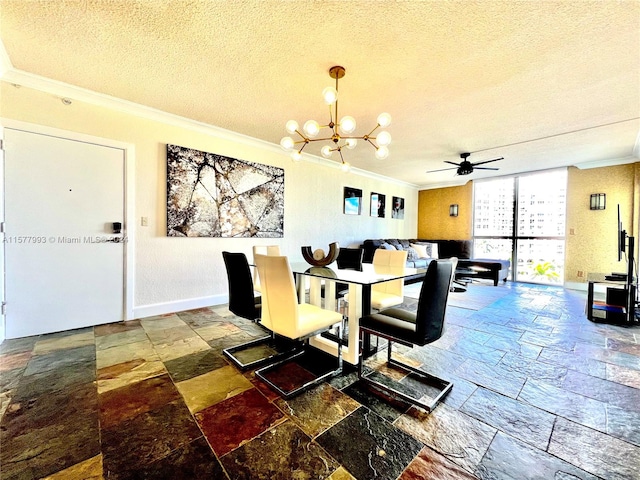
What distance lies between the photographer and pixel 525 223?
6031 mm

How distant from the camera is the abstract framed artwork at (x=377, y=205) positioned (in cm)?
633

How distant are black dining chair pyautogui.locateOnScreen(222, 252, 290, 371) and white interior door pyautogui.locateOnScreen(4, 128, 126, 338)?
170cm

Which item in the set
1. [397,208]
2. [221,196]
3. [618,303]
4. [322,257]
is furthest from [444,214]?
[221,196]

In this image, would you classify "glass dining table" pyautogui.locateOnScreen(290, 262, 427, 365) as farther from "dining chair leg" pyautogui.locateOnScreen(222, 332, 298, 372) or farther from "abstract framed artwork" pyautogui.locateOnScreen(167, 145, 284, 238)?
"abstract framed artwork" pyautogui.locateOnScreen(167, 145, 284, 238)

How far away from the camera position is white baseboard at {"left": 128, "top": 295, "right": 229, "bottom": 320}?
10.3 ft

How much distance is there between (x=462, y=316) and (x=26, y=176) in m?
5.08

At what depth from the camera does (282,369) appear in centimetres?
203

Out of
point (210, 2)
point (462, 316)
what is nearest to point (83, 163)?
point (210, 2)

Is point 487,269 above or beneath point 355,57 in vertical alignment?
beneath

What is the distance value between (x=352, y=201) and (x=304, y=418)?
4.73 m

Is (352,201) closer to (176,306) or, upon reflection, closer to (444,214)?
(444,214)

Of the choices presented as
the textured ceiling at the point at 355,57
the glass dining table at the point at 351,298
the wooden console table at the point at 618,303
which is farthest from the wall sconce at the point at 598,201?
the glass dining table at the point at 351,298

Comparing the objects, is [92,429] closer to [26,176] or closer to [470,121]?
[26,176]

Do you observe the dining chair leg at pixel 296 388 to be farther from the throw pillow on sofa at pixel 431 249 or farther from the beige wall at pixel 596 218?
the beige wall at pixel 596 218
